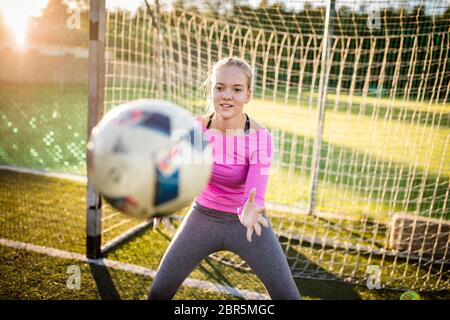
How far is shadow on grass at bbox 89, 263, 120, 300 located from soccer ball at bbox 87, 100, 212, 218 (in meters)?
1.98

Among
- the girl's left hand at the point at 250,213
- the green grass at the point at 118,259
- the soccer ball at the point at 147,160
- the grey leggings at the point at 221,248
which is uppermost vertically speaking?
the soccer ball at the point at 147,160

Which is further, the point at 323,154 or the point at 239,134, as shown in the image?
the point at 323,154

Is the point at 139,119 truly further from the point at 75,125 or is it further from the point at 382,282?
the point at 75,125

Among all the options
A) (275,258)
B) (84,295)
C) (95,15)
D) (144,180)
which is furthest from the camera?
(95,15)

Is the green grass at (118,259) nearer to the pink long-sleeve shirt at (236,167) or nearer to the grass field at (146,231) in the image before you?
the grass field at (146,231)

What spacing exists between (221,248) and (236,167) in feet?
1.76

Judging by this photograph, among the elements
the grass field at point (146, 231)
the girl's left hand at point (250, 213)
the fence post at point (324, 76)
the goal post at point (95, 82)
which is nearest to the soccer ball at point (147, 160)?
the girl's left hand at point (250, 213)

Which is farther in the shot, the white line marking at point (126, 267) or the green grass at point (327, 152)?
the green grass at point (327, 152)

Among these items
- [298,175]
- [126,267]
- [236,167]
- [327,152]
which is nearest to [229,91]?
[236,167]

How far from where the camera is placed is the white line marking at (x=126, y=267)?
12.5ft

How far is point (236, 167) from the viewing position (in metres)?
2.57

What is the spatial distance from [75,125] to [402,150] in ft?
32.8
